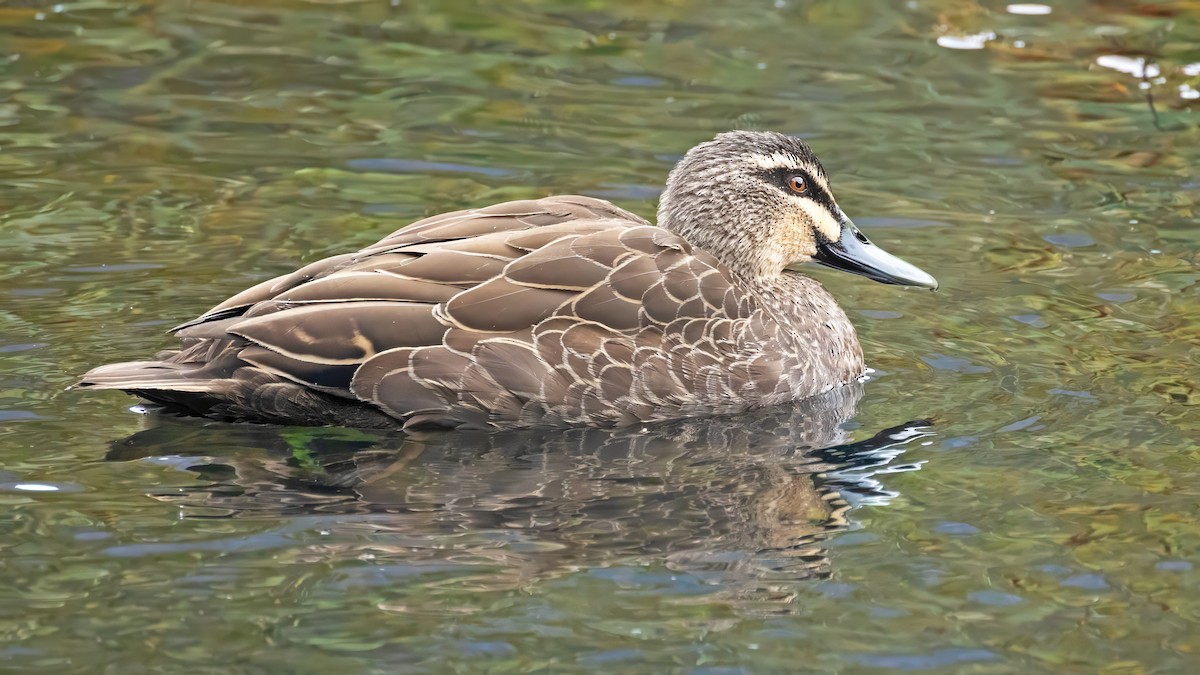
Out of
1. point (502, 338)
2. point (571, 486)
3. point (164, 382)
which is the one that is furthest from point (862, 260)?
point (164, 382)

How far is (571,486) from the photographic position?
7.89 metres

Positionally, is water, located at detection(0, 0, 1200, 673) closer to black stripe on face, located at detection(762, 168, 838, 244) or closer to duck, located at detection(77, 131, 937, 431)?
duck, located at detection(77, 131, 937, 431)

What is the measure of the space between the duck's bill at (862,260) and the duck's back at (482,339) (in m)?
1.05

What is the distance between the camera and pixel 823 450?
8.55m

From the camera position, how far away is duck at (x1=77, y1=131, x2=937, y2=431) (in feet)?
27.4

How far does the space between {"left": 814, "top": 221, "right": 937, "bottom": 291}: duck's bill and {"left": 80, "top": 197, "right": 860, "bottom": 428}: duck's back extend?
1047 millimetres

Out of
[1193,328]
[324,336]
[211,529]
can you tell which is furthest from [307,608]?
[1193,328]

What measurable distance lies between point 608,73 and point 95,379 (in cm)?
738

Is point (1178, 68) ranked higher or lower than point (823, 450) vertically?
higher

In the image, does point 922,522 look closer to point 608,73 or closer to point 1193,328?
point 1193,328

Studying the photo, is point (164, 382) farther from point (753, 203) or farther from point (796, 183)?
point (796, 183)

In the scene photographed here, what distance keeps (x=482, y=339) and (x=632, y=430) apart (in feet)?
2.92

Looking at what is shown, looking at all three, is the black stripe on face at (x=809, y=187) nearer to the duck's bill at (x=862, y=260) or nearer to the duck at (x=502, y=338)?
the duck's bill at (x=862, y=260)

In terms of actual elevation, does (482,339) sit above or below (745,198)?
below
